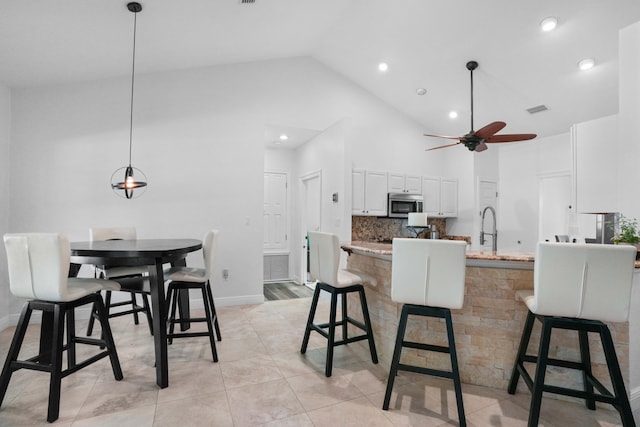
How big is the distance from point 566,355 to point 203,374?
2.53m

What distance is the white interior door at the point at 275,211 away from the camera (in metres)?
6.05

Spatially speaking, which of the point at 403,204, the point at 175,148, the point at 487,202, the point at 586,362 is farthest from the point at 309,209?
the point at 586,362

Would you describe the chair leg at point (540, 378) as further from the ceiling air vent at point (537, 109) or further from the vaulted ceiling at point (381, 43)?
the ceiling air vent at point (537, 109)

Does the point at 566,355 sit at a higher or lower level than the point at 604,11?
lower

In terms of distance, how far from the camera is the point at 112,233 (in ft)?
11.0

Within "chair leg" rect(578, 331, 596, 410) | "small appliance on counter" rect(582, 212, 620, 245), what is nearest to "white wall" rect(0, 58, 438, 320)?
"small appliance on counter" rect(582, 212, 620, 245)

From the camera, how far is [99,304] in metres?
2.22

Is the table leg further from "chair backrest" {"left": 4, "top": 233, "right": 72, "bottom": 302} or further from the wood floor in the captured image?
the wood floor

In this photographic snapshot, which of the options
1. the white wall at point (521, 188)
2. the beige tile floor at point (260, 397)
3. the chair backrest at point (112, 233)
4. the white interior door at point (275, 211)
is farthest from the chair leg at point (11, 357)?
the white wall at point (521, 188)

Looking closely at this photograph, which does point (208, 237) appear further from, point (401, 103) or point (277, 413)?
point (401, 103)

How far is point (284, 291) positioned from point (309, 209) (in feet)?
4.94

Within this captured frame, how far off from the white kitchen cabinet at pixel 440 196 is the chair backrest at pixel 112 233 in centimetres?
423

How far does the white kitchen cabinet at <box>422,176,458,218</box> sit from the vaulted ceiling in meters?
1.15

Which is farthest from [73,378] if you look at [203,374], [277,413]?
[277,413]
